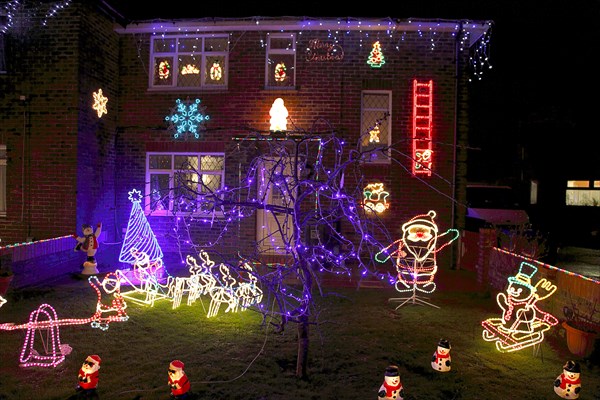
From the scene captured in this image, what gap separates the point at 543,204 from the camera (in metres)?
20.1

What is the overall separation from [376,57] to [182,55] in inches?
194

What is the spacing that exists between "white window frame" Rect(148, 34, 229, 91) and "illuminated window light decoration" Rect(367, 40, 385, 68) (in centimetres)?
358

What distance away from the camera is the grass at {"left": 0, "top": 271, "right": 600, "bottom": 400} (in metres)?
4.29

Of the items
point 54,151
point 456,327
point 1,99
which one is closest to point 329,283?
point 456,327

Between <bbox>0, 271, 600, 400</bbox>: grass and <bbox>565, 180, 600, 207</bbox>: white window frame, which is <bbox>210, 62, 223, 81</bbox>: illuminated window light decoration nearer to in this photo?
<bbox>0, 271, 600, 400</bbox>: grass

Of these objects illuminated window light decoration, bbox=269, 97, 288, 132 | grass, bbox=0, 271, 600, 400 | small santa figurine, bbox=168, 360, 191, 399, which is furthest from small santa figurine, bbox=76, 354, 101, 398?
illuminated window light decoration, bbox=269, 97, 288, 132

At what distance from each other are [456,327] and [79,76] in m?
9.09

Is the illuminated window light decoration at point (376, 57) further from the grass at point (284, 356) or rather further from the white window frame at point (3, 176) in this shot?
the white window frame at point (3, 176)

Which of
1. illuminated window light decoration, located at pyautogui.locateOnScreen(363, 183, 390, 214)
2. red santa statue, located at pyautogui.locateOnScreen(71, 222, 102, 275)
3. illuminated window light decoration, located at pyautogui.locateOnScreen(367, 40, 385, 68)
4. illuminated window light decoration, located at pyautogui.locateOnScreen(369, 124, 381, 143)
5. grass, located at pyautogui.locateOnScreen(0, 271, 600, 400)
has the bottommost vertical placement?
grass, located at pyautogui.locateOnScreen(0, 271, 600, 400)

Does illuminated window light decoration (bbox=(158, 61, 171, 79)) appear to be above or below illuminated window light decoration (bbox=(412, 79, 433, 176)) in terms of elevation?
above

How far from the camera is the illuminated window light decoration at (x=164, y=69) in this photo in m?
11.3

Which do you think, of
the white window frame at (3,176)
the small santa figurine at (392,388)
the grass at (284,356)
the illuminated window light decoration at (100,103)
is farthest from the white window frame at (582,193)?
the white window frame at (3,176)

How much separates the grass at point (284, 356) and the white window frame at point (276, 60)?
5983mm

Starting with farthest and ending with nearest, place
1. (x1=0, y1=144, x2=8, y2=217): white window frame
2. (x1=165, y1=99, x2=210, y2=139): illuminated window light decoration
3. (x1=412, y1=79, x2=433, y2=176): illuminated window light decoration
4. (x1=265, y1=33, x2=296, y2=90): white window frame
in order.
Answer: (x1=165, y1=99, x2=210, y2=139): illuminated window light decoration → (x1=265, y1=33, x2=296, y2=90): white window frame → (x1=412, y1=79, x2=433, y2=176): illuminated window light decoration → (x1=0, y1=144, x2=8, y2=217): white window frame
